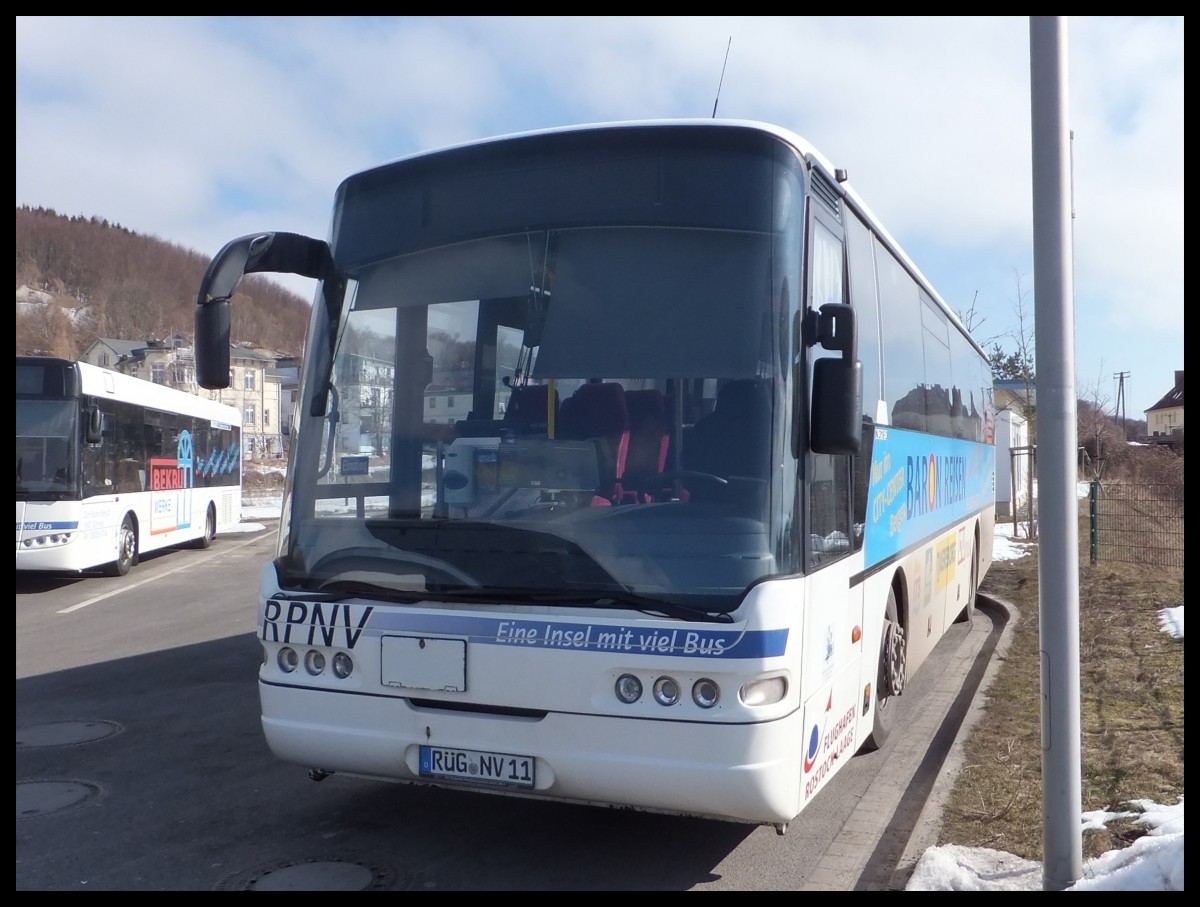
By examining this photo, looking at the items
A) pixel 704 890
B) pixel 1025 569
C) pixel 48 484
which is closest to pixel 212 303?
pixel 704 890

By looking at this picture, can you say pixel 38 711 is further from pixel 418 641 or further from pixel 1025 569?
pixel 1025 569

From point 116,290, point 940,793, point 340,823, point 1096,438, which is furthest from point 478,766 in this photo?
point 116,290

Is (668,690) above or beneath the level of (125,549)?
above

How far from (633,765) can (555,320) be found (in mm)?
1920

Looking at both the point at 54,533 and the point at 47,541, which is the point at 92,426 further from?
the point at 47,541

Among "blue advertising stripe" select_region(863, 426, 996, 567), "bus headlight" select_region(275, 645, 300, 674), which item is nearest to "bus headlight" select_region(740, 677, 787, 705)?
"blue advertising stripe" select_region(863, 426, 996, 567)

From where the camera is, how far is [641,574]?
4.30 meters

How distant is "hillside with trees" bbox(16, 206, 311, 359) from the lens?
111438 mm

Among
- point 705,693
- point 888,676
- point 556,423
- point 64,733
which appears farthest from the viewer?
point 64,733

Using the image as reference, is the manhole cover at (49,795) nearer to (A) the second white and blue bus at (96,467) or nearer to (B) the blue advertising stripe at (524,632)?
(B) the blue advertising stripe at (524,632)

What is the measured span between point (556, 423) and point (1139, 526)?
15.3m

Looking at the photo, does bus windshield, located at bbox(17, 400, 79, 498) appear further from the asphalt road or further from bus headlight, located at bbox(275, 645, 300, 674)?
bus headlight, located at bbox(275, 645, 300, 674)

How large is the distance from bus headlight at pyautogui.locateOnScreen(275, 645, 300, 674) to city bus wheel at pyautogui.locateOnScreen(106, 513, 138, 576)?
521 inches

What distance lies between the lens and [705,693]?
4176mm
